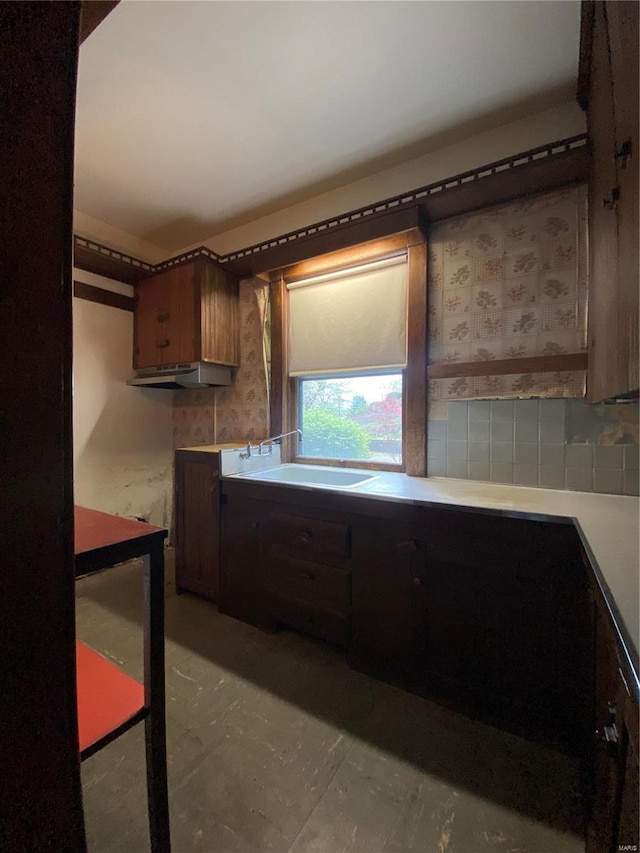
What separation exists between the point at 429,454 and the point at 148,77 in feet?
7.58

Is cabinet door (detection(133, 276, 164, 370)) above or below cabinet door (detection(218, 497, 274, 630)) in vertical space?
above

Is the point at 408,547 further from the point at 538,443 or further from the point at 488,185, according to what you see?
the point at 488,185

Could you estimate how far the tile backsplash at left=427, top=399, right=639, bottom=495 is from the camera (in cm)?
155

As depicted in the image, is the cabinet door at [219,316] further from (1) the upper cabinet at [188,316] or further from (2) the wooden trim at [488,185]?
(2) the wooden trim at [488,185]

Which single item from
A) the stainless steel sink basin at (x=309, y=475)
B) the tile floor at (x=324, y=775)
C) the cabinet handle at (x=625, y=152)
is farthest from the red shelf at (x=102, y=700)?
the cabinet handle at (x=625, y=152)

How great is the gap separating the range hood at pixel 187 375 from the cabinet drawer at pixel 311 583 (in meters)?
1.41

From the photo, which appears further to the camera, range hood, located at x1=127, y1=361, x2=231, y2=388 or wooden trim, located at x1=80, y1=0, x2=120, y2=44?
range hood, located at x1=127, y1=361, x2=231, y2=388

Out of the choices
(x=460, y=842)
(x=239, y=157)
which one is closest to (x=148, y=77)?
(x=239, y=157)

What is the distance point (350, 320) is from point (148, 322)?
1.70 meters

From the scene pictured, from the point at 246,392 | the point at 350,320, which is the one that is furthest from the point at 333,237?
the point at 246,392

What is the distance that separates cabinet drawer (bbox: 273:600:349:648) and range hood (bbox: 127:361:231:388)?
1627mm

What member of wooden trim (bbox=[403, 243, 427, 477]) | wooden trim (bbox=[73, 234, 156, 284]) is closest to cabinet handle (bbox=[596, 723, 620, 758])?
wooden trim (bbox=[403, 243, 427, 477])

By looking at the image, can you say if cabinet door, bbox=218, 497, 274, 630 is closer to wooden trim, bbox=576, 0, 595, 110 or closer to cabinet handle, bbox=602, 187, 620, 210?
cabinet handle, bbox=602, 187, 620, 210

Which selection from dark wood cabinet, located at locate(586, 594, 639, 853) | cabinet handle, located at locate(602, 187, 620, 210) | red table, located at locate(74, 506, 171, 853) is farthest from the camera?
cabinet handle, located at locate(602, 187, 620, 210)
